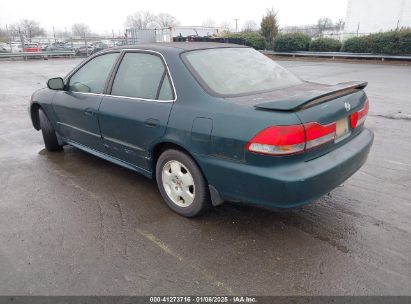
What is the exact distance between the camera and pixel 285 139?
8.54 feet

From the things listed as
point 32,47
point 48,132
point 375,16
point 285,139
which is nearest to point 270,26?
point 375,16

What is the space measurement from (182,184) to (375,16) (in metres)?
38.2

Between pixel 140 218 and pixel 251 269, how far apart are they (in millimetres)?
1270

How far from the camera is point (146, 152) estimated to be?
11.7ft

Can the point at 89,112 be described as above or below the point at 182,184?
above

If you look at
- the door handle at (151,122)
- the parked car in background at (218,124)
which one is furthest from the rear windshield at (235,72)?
the door handle at (151,122)

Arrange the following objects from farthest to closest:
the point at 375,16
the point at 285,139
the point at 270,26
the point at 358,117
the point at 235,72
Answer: the point at 375,16 < the point at 270,26 < the point at 235,72 < the point at 358,117 < the point at 285,139

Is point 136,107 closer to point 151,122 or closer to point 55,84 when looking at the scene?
point 151,122

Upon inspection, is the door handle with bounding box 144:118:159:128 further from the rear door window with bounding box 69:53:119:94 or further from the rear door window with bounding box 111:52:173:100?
the rear door window with bounding box 69:53:119:94

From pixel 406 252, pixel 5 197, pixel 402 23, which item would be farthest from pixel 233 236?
pixel 402 23

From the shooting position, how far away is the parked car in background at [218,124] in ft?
8.76

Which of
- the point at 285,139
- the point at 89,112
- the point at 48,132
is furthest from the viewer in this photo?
the point at 48,132

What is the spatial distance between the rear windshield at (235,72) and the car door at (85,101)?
1.20m

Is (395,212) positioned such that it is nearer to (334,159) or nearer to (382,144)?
(334,159)
